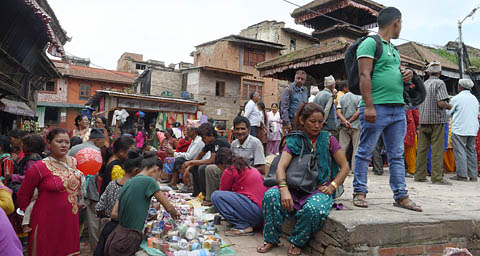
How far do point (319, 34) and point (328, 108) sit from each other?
8.52 metres

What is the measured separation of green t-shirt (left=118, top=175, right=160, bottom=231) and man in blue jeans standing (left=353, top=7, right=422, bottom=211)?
6.80ft

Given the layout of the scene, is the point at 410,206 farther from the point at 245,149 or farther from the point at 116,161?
the point at 116,161

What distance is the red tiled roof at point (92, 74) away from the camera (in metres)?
30.7

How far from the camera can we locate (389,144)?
334 cm

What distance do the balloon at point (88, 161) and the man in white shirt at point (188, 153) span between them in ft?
7.67

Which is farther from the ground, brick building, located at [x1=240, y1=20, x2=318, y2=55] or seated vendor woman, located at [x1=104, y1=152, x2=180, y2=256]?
brick building, located at [x1=240, y1=20, x2=318, y2=55]

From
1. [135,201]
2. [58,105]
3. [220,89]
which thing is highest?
[220,89]

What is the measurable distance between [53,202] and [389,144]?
11.2ft

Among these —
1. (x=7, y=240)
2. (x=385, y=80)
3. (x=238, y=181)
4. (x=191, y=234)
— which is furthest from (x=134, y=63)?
(x=7, y=240)

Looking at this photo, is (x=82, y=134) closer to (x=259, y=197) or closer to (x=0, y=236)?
(x=259, y=197)

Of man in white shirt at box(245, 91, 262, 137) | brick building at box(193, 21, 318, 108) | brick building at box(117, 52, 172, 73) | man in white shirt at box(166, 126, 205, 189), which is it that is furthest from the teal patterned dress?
brick building at box(117, 52, 172, 73)

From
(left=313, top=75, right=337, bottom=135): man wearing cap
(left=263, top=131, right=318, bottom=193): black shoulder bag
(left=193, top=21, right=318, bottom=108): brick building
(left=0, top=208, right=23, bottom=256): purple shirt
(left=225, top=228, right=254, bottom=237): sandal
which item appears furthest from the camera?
A: (left=193, top=21, right=318, bottom=108): brick building

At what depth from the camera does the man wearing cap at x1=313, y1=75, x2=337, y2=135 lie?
5910mm

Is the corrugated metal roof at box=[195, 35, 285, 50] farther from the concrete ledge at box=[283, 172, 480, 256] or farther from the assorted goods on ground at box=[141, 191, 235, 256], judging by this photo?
the concrete ledge at box=[283, 172, 480, 256]
